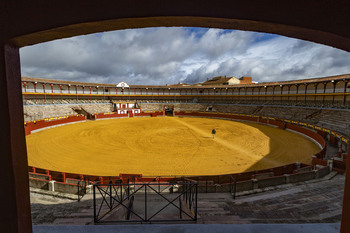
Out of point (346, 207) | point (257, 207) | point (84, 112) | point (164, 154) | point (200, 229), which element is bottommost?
point (164, 154)


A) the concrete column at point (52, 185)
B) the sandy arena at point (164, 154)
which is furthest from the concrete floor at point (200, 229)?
the sandy arena at point (164, 154)

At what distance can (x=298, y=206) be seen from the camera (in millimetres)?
5512

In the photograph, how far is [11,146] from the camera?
1.23 metres

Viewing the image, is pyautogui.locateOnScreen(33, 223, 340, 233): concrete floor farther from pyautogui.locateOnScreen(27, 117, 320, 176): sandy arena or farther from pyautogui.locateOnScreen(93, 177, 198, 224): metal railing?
pyautogui.locateOnScreen(27, 117, 320, 176): sandy arena


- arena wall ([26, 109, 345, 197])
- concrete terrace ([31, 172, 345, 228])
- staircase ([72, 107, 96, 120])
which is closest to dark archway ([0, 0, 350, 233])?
concrete terrace ([31, 172, 345, 228])

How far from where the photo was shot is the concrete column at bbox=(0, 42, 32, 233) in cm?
118

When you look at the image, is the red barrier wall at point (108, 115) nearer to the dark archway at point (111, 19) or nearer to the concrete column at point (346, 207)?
the dark archway at point (111, 19)

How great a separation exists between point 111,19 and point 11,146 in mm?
1172

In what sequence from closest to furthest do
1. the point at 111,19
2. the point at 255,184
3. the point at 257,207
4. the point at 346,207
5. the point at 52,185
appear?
the point at 111,19 → the point at 346,207 → the point at 257,207 → the point at 52,185 → the point at 255,184

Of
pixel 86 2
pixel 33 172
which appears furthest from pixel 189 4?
pixel 33 172

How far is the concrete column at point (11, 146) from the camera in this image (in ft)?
3.88

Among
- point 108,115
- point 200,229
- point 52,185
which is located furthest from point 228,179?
point 108,115

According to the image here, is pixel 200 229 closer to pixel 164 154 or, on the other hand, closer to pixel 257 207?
pixel 257 207

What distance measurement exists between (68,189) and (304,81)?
3524 cm
